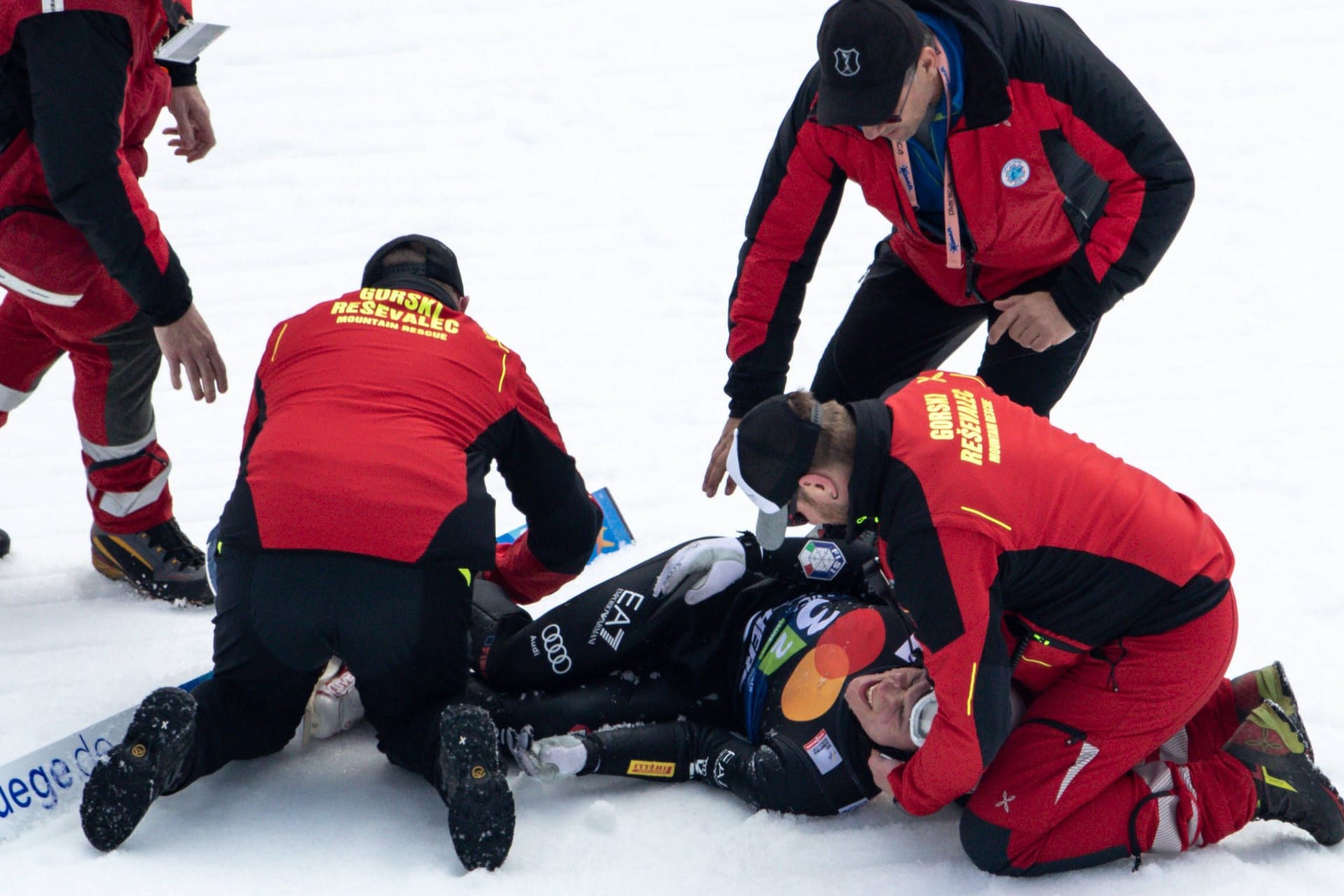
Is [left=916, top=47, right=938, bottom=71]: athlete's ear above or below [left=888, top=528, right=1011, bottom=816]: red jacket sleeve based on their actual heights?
above

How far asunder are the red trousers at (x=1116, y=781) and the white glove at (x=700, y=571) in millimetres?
679

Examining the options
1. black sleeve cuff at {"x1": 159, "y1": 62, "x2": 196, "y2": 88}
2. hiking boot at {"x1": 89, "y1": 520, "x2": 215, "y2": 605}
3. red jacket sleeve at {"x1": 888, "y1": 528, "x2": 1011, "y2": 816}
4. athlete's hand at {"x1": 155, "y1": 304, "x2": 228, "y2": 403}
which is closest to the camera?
red jacket sleeve at {"x1": 888, "y1": 528, "x2": 1011, "y2": 816}

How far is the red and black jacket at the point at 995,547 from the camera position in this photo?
2176mm

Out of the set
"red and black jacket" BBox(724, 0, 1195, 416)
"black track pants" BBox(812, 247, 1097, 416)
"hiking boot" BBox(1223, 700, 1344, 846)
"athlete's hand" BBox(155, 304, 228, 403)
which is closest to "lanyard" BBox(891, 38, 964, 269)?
"red and black jacket" BBox(724, 0, 1195, 416)

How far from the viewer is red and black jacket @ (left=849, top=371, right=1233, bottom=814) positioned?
218cm

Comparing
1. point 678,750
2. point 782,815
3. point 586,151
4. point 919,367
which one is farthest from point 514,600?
point 586,151

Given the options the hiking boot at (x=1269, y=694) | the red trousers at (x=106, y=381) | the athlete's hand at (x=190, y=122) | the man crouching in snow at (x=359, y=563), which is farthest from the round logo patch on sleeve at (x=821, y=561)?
the athlete's hand at (x=190, y=122)

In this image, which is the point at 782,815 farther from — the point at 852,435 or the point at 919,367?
the point at 919,367

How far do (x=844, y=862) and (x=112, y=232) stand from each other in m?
1.90

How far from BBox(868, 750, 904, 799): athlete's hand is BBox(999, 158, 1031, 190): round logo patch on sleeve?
45.8 inches

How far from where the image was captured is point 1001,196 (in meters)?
2.70

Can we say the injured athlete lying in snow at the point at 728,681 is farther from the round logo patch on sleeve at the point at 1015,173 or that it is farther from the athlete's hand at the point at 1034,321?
the round logo patch on sleeve at the point at 1015,173

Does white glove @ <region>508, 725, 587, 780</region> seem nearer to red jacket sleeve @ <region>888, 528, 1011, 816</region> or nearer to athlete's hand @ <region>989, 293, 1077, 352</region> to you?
red jacket sleeve @ <region>888, 528, 1011, 816</region>

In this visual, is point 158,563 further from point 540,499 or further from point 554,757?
point 554,757
